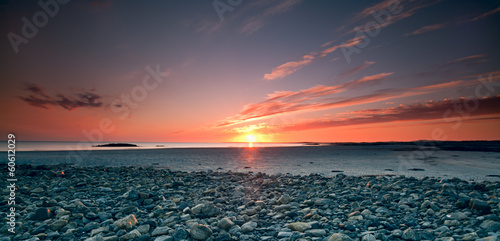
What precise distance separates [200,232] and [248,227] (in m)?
1.20

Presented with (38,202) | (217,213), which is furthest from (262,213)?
(38,202)

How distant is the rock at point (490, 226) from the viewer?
16.1 feet

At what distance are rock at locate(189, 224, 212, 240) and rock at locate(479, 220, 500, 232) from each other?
6177mm

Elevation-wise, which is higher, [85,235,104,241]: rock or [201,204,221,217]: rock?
[85,235,104,241]: rock

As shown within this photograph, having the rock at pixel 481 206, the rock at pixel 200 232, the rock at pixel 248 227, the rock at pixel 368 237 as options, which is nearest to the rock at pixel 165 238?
the rock at pixel 200 232

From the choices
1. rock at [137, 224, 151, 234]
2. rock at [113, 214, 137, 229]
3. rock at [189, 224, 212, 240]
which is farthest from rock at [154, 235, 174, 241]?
rock at [113, 214, 137, 229]

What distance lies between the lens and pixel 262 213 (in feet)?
22.2

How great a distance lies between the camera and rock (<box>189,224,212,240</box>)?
496 centimetres

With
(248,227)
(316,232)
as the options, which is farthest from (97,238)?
(316,232)

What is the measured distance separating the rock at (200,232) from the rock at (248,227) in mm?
860

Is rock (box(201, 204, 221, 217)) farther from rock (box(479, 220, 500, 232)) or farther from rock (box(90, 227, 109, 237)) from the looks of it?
rock (box(479, 220, 500, 232))

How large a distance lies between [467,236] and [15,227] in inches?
406

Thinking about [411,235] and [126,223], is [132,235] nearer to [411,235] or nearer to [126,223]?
[126,223]

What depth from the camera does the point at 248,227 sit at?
5.52 m
